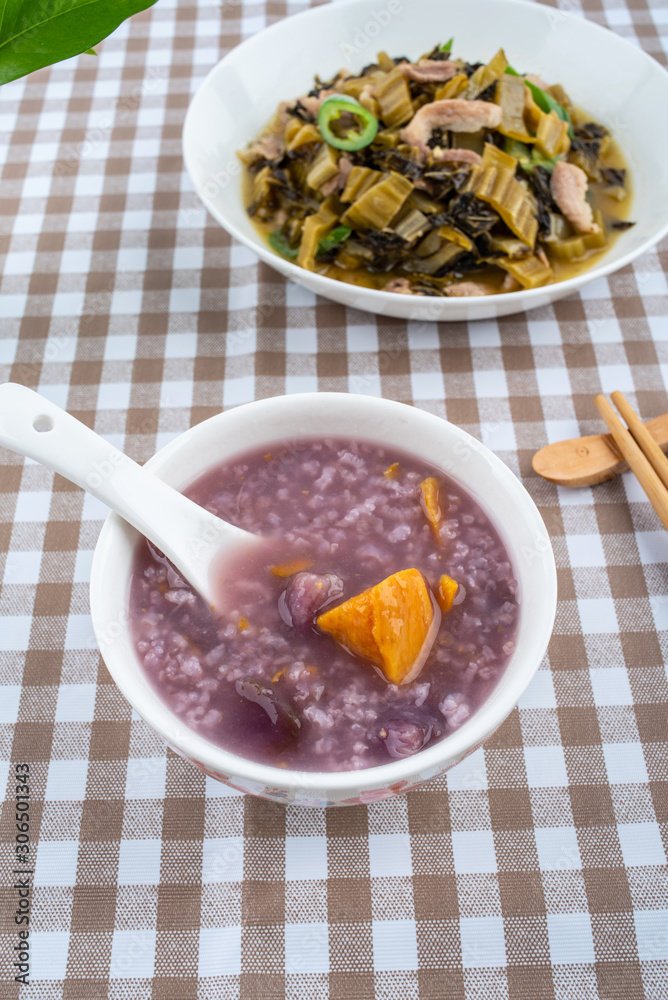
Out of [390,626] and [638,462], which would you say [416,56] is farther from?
[390,626]

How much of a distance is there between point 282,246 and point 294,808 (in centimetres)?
174

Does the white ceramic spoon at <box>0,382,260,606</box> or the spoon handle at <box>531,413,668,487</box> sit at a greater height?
the white ceramic spoon at <box>0,382,260,606</box>

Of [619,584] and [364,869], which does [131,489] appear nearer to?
[364,869]

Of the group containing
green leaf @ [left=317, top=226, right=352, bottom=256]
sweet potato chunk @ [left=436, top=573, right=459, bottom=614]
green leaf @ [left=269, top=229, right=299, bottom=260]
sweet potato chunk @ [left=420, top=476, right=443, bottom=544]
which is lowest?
sweet potato chunk @ [left=436, top=573, right=459, bottom=614]

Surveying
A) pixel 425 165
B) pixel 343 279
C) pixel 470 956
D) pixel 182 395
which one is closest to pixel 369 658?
pixel 470 956

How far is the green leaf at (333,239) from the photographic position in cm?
237

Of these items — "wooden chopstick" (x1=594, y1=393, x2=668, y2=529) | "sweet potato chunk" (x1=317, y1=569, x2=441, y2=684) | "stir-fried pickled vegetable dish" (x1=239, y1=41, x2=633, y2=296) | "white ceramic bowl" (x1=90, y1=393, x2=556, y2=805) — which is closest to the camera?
"white ceramic bowl" (x1=90, y1=393, x2=556, y2=805)

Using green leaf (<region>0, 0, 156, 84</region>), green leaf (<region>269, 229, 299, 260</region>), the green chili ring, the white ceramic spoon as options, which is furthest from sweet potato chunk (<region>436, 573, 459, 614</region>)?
the green chili ring

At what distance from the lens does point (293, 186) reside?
2.56 m

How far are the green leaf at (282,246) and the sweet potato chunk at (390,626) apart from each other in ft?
4.56

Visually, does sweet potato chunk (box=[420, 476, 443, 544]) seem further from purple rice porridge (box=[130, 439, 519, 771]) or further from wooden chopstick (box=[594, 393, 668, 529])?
wooden chopstick (box=[594, 393, 668, 529])

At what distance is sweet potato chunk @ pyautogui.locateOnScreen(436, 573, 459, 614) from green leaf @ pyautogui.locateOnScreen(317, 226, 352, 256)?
133 cm

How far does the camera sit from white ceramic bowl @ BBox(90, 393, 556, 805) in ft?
4.20

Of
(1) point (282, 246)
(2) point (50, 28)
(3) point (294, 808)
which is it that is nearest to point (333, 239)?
(1) point (282, 246)
